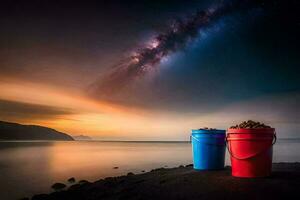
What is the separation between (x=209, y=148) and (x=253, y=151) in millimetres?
1488

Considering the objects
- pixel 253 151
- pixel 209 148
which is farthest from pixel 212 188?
pixel 209 148

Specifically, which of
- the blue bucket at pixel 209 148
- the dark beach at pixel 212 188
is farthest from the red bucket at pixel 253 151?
the blue bucket at pixel 209 148

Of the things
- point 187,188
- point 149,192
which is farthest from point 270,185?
point 149,192

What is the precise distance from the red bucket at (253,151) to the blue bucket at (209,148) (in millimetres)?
1219

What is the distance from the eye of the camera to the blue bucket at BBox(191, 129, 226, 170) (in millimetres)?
7309

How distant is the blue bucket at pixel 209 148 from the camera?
7.31 metres

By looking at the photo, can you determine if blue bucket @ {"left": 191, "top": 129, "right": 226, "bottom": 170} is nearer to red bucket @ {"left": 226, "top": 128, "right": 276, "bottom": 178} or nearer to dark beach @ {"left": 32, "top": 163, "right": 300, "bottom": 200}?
dark beach @ {"left": 32, "top": 163, "right": 300, "bottom": 200}

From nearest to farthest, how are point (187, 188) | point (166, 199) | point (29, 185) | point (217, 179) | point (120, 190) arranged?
point (166, 199) < point (187, 188) < point (217, 179) < point (120, 190) < point (29, 185)

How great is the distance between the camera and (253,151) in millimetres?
5914

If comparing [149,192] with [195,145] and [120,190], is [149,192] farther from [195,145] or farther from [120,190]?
[195,145]

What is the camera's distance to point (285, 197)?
14.9 feet

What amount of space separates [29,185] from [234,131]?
408 inches

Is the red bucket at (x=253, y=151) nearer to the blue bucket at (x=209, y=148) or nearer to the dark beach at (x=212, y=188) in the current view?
the dark beach at (x=212, y=188)

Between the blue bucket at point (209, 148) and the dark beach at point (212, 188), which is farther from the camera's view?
the blue bucket at point (209, 148)
